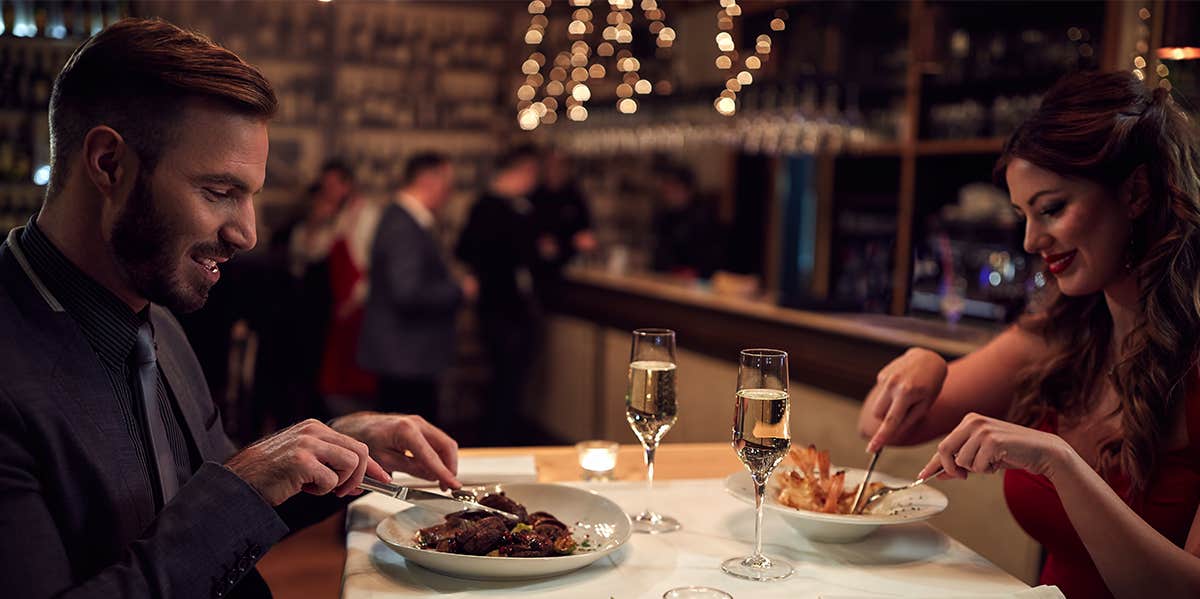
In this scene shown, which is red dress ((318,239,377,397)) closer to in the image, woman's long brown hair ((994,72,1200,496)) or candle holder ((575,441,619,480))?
candle holder ((575,441,619,480))

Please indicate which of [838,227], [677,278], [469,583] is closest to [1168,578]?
[469,583]

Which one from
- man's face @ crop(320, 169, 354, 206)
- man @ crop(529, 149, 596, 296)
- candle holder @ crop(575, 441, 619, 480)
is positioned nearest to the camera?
candle holder @ crop(575, 441, 619, 480)

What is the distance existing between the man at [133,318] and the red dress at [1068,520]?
1220 mm

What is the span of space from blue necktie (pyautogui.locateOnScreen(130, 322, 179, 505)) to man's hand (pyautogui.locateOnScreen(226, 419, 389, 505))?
0.15 meters

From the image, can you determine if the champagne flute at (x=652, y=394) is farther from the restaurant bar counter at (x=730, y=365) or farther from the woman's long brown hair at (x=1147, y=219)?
the restaurant bar counter at (x=730, y=365)

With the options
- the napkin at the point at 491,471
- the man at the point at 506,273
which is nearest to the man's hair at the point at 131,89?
the napkin at the point at 491,471

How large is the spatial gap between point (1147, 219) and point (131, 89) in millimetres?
1633

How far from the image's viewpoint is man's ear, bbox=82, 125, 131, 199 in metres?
1.29

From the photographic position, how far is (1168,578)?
1449 mm

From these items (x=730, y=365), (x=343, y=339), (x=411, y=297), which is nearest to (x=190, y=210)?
(x=730, y=365)

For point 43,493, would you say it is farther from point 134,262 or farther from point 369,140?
point 369,140

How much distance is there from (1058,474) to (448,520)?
3.02ft

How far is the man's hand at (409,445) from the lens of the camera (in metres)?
1.65

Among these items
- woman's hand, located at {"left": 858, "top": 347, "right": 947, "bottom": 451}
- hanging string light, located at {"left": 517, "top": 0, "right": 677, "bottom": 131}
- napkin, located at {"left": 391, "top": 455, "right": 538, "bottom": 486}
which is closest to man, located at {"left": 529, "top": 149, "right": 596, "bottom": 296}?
hanging string light, located at {"left": 517, "top": 0, "right": 677, "bottom": 131}
